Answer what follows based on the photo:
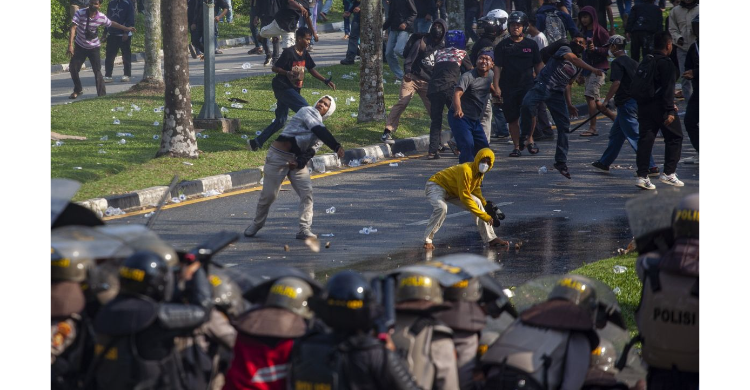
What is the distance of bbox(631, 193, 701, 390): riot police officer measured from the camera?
170 inches

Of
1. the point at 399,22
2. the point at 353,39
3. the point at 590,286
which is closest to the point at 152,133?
the point at 399,22

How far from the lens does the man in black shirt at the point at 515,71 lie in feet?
45.7

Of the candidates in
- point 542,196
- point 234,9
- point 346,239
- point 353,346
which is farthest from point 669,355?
point 234,9

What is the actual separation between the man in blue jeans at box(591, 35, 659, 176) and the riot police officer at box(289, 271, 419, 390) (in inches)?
340

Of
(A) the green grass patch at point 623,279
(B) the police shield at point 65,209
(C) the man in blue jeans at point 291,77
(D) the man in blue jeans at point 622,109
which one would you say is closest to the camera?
(B) the police shield at point 65,209

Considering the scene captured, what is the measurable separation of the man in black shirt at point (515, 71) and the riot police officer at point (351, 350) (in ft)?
33.6

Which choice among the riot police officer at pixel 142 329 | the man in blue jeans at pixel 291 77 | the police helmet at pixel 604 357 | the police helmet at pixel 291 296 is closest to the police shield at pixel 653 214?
the police helmet at pixel 604 357

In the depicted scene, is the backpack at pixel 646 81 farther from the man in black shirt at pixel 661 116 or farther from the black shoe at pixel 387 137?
the black shoe at pixel 387 137

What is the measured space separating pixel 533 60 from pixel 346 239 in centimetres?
543

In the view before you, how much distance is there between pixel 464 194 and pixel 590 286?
4.53 meters

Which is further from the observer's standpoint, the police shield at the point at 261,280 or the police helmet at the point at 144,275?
the police shield at the point at 261,280

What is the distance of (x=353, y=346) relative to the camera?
3.91 m

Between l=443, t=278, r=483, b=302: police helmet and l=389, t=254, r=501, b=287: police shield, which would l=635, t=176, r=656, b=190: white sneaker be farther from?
l=443, t=278, r=483, b=302: police helmet
